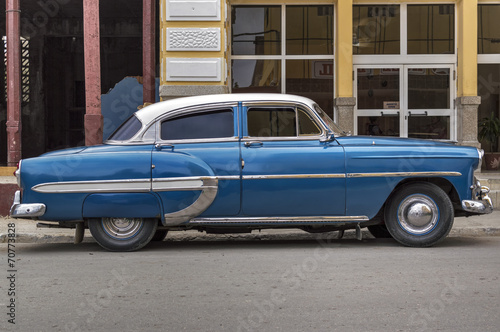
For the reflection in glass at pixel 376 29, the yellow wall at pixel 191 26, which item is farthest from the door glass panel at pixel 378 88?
the yellow wall at pixel 191 26

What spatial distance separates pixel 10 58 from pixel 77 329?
9543 mm

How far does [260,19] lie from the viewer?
1400cm

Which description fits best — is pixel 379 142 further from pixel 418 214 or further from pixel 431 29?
pixel 431 29

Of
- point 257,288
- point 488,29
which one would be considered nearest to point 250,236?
point 257,288

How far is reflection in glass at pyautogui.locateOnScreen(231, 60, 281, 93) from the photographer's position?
14.0 m

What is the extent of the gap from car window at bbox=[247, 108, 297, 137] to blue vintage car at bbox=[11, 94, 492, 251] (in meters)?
0.01

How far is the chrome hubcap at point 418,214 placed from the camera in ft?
25.6

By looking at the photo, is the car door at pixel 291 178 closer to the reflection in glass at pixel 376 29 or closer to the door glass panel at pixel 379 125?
the door glass panel at pixel 379 125

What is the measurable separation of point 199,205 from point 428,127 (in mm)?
7766

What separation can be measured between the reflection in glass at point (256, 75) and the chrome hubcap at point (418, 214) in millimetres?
6590

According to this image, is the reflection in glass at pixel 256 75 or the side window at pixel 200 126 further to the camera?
the reflection in glass at pixel 256 75

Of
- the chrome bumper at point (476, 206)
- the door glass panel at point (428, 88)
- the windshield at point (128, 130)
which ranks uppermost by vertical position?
the door glass panel at point (428, 88)

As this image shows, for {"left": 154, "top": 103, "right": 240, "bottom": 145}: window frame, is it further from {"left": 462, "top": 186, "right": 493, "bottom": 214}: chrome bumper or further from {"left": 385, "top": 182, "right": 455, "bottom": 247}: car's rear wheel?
{"left": 462, "top": 186, "right": 493, "bottom": 214}: chrome bumper

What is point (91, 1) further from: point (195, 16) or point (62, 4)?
point (62, 4)
